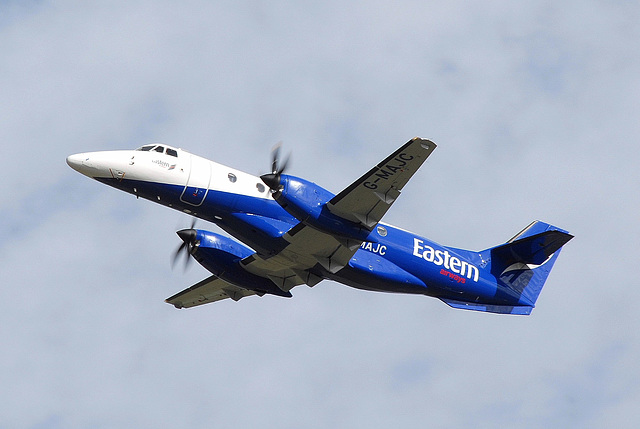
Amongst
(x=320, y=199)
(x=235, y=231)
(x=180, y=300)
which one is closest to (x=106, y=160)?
(x=235, y=231)

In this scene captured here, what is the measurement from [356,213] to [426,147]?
3289 millimetres

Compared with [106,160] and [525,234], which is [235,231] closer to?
[106,160]

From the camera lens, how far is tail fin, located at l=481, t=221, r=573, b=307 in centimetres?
3197

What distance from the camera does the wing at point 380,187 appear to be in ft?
80.4

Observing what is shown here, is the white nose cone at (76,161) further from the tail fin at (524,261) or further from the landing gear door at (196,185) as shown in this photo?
the tail fin at (524,261)

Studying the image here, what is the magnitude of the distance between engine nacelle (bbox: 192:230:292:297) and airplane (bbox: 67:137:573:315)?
4 centimetres

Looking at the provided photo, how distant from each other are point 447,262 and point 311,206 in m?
6.70

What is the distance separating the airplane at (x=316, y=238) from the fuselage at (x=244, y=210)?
3cm

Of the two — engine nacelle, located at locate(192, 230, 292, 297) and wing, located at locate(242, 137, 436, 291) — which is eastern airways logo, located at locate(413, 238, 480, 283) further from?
engine nacelle, located at locate(192, 230, 292, 297)

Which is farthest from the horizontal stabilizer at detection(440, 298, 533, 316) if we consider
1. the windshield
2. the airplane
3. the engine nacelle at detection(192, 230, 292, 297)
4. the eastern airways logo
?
the windshield

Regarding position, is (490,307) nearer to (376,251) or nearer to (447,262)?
(447,262)

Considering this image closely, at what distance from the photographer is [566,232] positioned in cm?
3097

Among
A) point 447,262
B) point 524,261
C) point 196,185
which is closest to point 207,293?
point 196,185

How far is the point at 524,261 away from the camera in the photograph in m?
32.6
